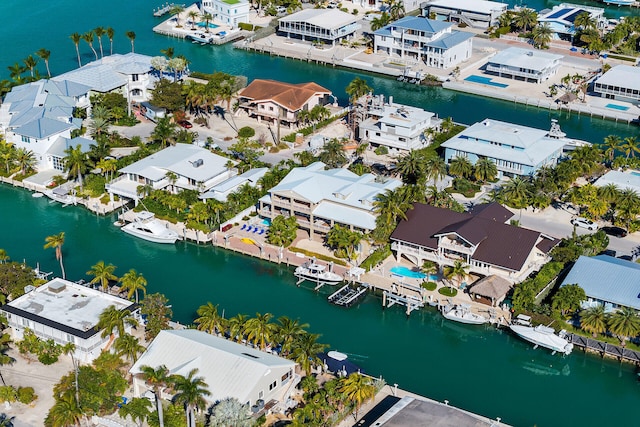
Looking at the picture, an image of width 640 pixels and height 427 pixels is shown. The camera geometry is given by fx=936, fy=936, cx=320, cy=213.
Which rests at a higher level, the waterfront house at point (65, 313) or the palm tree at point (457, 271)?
the waterfront house at point (65, 313)

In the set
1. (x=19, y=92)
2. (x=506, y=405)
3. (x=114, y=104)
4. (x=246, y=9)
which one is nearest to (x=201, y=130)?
(x=114, y=104)

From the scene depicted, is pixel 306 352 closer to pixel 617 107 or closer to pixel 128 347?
pixel 128 347

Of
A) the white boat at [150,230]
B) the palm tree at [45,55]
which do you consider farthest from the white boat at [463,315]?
the palm tree at [45,55]

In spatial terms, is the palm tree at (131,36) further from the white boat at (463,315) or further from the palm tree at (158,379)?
the palm tree at (158,379)

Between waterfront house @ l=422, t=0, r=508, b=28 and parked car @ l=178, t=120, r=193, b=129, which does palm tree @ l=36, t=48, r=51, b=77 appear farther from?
waterfront house @ l=422, t=0, r=508, b=28

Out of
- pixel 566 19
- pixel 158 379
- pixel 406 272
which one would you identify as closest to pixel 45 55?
pixel 406 272

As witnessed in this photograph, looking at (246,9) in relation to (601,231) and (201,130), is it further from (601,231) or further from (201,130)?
(601,231)

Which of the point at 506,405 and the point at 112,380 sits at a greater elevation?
the point at 112,380
